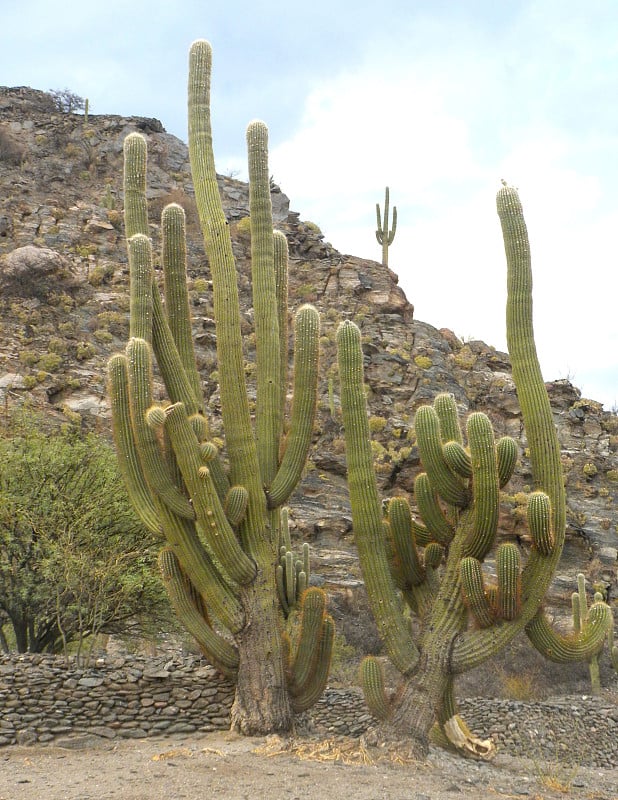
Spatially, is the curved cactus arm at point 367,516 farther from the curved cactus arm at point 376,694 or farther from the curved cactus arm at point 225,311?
the curved cactus arm at point 225,311

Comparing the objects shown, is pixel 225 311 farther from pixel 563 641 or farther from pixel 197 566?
pixel 563 641

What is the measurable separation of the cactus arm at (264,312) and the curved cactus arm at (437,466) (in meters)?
1.93

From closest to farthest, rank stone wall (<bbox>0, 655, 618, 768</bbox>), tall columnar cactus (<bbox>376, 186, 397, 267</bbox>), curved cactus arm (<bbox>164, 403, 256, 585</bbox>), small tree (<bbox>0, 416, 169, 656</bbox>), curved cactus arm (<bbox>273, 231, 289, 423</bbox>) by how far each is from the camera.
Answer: curved cactus arm (<bbox>164, 403, 256, 585</bbox>) → stone wall (<bbox>0, 655, 618, 768</bbox>) → curved cactus arm (<bbox>273, 231, 289, 423</bbox>) → small tree (<bbox>0, 416, 169, 656</bbox>) → tall columnar cactus (<bbox>376, 186, 397, 267</bbox>)

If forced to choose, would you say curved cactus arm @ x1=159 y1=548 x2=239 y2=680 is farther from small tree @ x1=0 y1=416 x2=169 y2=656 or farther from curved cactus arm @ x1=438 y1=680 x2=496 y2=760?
small tree @ x1=0 y1=416 x2=169 y2=656

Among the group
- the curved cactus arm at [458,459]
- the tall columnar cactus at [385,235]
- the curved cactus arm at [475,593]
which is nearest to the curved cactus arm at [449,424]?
the curved cactus arm at [458,459]

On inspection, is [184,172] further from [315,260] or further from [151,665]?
[151,665]

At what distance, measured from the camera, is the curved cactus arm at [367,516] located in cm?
864

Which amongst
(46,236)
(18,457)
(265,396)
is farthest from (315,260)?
(265,396)

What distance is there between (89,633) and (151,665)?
2193 millimetres

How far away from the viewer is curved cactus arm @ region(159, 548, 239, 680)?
917 centimetres

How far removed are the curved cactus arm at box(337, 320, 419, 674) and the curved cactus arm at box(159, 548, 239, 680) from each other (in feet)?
6.02

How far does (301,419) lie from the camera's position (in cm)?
956

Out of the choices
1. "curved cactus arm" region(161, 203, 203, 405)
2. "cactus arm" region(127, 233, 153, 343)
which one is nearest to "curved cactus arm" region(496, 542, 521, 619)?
"curved cactus arm" region(161, 203, 203, 405)

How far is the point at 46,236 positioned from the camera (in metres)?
27.8
